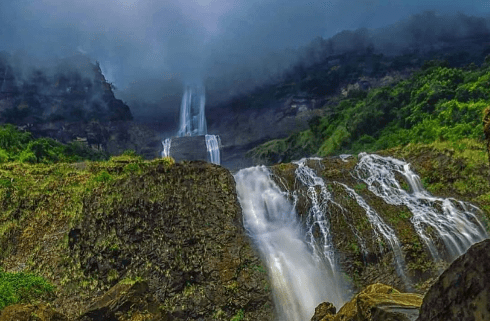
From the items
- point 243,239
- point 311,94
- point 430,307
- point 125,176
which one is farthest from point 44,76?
point 430,307

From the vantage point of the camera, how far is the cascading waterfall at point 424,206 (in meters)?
15.4

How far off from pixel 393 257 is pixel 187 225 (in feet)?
26.4

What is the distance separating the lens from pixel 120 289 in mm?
10789

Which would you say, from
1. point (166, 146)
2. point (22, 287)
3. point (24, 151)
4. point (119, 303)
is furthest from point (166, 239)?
point (166, 146)

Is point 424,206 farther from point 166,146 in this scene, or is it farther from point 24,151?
point 166,146

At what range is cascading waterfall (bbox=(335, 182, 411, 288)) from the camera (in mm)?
14578

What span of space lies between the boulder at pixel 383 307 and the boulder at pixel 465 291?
1686 mm

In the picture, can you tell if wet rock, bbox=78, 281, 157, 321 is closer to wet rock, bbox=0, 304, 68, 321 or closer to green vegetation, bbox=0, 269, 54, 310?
wet rock, bbox=0, 304, 68, 321

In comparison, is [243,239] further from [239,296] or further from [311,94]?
[311,94]

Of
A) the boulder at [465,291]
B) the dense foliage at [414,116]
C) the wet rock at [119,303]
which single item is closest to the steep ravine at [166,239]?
the wet rock at [119,303]

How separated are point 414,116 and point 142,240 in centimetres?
2391

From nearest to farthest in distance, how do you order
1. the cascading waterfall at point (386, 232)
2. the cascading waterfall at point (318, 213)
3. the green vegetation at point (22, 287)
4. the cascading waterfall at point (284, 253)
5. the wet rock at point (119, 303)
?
1. the wet rock at point (119, 303)
2. the green vegetation at point (22, 287)
3. the cascading waterfall at point (284, 253)
4. the cascading waterfall at point (386, 232)
5. the cascading waterfall at point (318, 213)

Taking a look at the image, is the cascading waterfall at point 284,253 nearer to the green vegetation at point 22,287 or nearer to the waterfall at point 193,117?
the green vegetation at point 22,287

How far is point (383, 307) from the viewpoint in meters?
5.14
